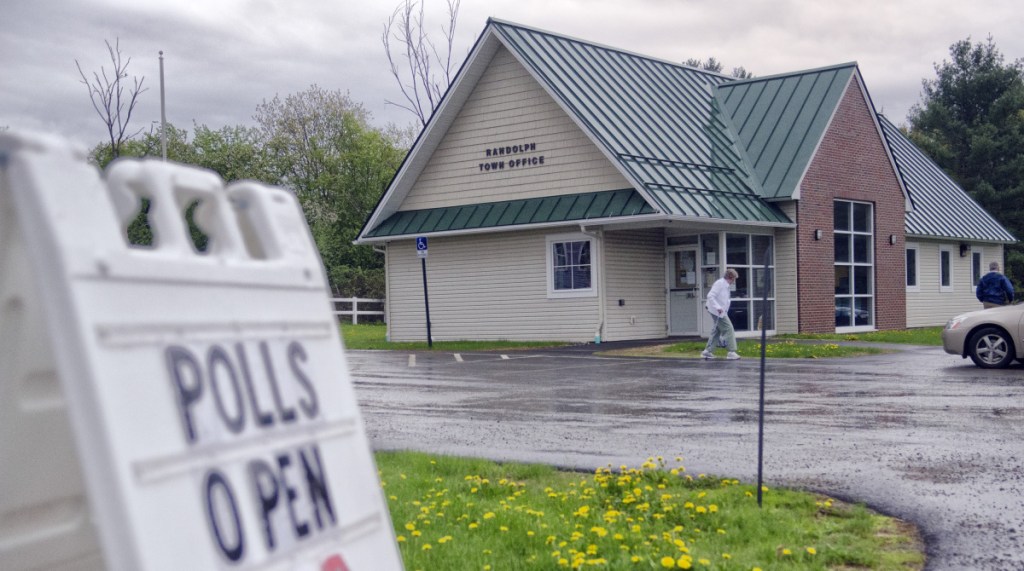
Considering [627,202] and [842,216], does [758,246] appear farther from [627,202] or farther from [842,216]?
[627,202]

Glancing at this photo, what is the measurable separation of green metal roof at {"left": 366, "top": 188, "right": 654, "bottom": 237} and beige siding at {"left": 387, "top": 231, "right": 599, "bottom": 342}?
0.58 meters

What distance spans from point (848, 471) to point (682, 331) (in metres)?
18.3

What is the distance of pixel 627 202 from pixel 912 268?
13.9m

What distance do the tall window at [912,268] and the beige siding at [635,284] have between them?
35.4 ft

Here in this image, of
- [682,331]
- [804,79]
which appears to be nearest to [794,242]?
[682,331]

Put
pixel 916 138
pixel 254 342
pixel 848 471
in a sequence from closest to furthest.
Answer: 1. pixel 254 342
2. pixel 848 471
3. pixel 916 138

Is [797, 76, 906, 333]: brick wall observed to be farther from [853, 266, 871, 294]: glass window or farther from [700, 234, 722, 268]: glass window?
[700, 234, 722, 268]: glass window

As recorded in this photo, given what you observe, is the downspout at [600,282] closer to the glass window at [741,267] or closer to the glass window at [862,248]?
the glass window at [741,267]

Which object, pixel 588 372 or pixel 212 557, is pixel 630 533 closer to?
pixel 212 557

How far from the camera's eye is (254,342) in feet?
9.44

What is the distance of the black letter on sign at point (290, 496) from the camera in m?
2.80

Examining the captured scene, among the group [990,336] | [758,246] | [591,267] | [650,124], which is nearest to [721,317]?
[990,336]

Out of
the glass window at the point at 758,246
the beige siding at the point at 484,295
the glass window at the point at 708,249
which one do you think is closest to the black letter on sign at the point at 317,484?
the beige siding at the point at 484,295

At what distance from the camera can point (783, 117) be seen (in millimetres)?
28594
